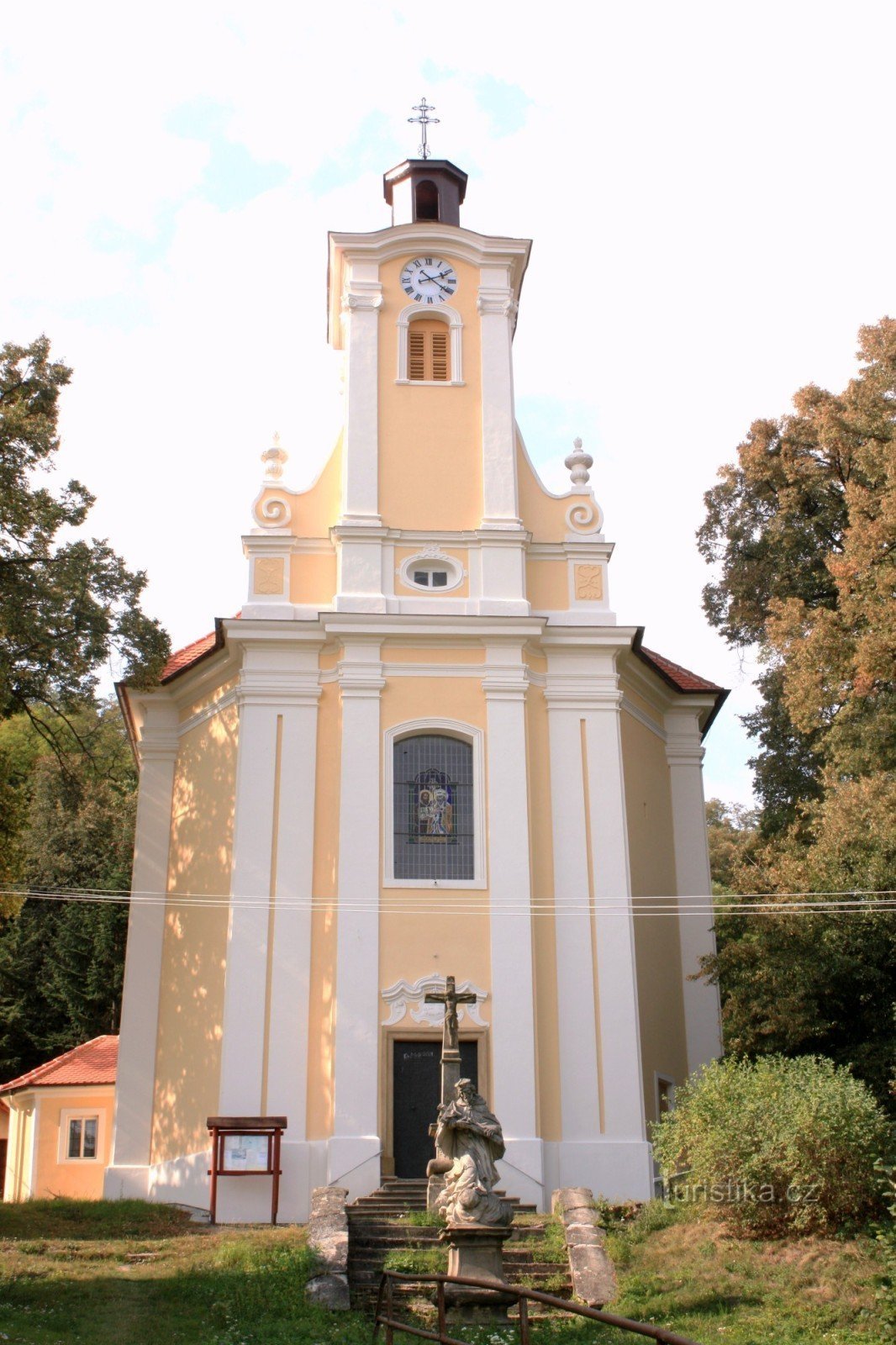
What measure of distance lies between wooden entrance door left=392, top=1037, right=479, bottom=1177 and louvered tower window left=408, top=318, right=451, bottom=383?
10.9 meters

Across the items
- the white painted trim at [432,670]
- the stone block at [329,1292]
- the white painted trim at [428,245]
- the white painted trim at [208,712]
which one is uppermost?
the white painted trim at [428,245]

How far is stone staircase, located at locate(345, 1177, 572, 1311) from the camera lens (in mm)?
14820

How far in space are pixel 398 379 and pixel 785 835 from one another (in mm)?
10472

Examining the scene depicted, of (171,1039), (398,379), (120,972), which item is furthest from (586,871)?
(120,972)

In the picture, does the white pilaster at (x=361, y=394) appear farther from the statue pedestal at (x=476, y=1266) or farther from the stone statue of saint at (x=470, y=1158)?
the statue pedestal at (x=476, y=1266)

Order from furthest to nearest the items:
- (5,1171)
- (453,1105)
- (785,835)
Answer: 1. (5,1171)
2. (785,835)
3. (453,1105)

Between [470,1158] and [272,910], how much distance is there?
276 inches

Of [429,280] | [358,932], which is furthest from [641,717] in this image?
[429,280]

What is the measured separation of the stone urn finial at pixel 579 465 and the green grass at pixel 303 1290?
12.0m

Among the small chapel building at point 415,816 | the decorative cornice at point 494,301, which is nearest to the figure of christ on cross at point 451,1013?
the small chapel building at point 415,816

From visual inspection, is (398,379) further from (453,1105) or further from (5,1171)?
(5,1171)

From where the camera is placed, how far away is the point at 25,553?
20281 millimetres

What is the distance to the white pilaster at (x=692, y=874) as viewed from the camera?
23428mm

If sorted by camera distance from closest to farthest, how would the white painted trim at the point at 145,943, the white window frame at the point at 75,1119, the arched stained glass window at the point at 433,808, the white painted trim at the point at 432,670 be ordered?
the arched stained glass window at the point at 433,808 < the white painted trim at the point at 145,943 < the white painted trim at the point at 432,670 < the white window frame at the point at 75,1119
